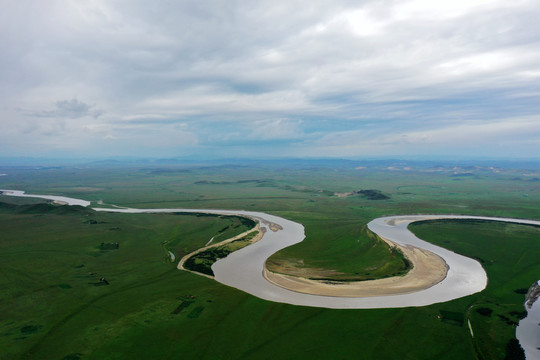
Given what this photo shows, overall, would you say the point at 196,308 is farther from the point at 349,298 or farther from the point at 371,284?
the point at 371,284

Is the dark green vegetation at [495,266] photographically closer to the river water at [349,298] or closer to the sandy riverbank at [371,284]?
the river water at [349,298]

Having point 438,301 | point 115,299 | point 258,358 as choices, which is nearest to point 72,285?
point 115,299

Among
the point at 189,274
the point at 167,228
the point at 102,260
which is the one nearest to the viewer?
the point at 189,274

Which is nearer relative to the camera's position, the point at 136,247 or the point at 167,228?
the point at 136,247

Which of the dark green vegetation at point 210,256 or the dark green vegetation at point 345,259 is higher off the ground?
the dark green vegetation at point 210,256

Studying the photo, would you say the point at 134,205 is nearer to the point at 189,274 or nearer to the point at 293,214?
the point at 293,214

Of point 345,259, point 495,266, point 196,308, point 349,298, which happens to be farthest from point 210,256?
point 495,266

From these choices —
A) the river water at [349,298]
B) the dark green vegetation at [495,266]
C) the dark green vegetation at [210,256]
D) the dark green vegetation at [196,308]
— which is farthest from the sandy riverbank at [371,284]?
the dark green vegetation at [210,256]
